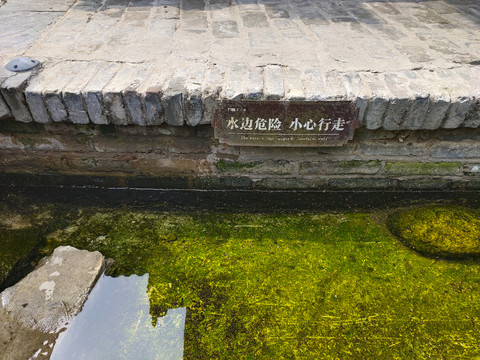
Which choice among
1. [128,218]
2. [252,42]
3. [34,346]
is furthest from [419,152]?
[34,346]

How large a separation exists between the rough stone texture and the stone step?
0.83 m

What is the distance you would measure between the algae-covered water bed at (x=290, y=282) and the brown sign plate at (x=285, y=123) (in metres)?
0.53

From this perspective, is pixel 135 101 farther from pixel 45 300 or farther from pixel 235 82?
pixel 45 300

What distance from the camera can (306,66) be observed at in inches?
91.5

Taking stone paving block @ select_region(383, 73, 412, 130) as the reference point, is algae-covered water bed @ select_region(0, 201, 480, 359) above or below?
below

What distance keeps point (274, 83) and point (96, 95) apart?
1.03 m

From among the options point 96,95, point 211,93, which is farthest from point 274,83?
point 96,95

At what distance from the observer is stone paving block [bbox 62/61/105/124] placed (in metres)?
2.03

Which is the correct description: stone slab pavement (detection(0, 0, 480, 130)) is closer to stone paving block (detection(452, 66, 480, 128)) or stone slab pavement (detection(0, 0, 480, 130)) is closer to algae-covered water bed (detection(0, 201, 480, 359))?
stone paving block (detection(452, 66, 480, 128))

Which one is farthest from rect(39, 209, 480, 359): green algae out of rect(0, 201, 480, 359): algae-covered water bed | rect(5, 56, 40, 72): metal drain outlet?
rect(5, 56, 40, 72): metal drain outlet

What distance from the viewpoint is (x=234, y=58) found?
2.41 meters

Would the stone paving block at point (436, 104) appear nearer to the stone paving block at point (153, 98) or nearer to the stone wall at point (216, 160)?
the stone wall at point (216, 160)

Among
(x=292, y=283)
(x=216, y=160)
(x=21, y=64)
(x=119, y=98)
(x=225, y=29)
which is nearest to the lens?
(x=292, y=283)

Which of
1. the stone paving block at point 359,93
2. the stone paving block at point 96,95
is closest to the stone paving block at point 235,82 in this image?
the stone paving block at point 359,93
